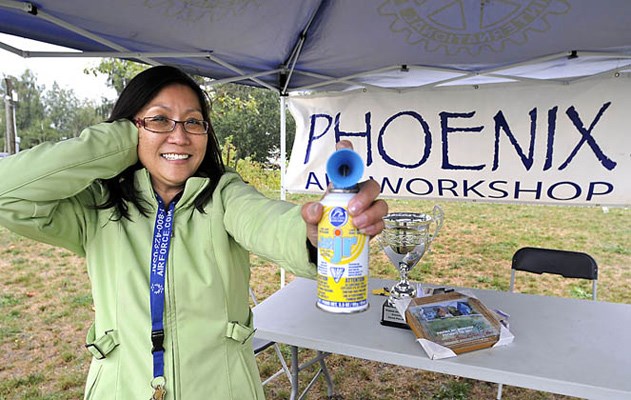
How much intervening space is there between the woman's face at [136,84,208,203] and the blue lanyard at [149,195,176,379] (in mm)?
114

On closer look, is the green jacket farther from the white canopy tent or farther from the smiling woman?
the white canopy tent

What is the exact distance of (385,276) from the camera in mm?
4770

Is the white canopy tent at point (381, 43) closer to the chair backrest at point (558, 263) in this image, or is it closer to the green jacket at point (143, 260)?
the chair backrest at point (558, 263)

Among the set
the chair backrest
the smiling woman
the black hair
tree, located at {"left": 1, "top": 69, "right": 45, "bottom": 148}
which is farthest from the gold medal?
tree, located at {"left": 1, "top": 69, "right": 45, "bottom": 148}

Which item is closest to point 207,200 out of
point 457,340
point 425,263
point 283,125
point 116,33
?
point 457,340

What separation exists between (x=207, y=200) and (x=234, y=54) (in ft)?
5.31

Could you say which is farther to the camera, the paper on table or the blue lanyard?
the paper on table

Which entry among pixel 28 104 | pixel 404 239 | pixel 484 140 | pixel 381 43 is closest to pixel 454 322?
pixel 404 239

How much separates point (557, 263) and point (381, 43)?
1590 mm

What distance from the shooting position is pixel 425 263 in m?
5.02

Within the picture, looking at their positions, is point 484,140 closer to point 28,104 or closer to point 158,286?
point 158,286

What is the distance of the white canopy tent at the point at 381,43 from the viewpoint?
180cm

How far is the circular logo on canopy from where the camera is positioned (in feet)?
5.99

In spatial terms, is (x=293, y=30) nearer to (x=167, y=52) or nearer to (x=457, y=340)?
(x=167, y=52)
